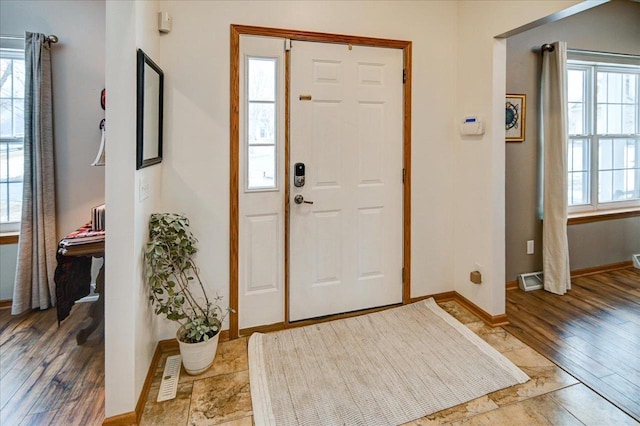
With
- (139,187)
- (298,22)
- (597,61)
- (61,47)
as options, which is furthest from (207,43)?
(597,61)

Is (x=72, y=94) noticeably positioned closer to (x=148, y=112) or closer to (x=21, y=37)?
(x=21, y=37)

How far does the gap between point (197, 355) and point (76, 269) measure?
108cm

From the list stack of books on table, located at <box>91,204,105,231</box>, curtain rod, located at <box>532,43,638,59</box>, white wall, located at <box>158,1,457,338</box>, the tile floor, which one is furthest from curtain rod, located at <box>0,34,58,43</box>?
curtain rod, located at <box>532,43,638,59</box>

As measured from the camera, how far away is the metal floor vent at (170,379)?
6.42ft

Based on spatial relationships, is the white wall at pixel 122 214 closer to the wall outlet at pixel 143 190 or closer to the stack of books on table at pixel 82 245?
the wall outlet at pixel 143 190

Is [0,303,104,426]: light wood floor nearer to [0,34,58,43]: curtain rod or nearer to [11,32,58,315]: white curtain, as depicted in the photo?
[11,32,58,315]: white curtain

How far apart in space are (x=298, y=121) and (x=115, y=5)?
1.28 meters

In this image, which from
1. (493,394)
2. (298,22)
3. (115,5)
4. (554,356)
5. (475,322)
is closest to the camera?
(115,5)

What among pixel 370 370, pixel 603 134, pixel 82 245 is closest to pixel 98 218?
pixel 82 245

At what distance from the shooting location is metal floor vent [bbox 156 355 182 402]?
1958mm

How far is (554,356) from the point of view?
2287mm

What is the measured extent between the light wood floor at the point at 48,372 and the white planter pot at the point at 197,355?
45cm

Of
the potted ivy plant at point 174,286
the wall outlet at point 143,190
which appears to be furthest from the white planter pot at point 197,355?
the wall outlet at point 143,190

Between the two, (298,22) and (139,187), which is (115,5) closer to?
(139,187)
